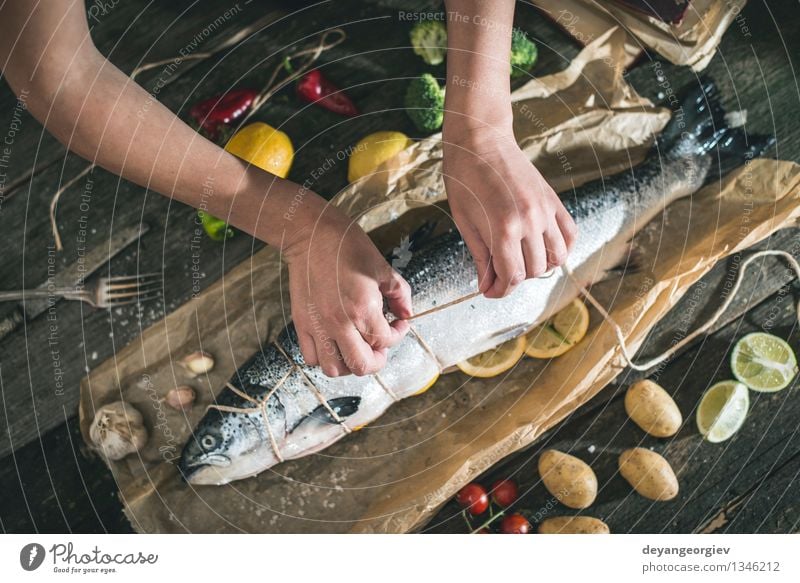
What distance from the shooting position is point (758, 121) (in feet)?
3.89

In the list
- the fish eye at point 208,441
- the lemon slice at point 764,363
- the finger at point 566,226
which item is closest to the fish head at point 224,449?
the fish eye at point 208,441

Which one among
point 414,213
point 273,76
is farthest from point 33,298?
point 414,213

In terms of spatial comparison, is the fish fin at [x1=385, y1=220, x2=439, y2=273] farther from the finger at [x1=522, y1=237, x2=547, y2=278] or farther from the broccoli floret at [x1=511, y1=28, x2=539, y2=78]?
the broccoli floret at [x1=511, y1=28, x2=539, y2=78]

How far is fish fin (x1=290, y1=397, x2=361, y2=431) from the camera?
110 cm

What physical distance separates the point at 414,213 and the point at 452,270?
0.55 ft

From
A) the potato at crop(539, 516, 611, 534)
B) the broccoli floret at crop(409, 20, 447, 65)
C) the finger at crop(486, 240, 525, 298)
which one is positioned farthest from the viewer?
the broccoli floret at crop(409, 20, 447, 65)

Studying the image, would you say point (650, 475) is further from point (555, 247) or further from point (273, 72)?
point (273, 72)

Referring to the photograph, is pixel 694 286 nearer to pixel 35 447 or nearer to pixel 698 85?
pixel 698 85

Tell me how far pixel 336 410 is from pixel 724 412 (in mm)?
781

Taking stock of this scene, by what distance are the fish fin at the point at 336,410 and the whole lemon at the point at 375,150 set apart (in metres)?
0.47

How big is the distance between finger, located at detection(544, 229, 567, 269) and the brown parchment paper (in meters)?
0.19

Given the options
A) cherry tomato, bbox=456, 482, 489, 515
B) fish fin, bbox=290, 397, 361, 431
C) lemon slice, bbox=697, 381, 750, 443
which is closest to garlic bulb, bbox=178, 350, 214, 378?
fish fin, bbox=290, 397, 361, 431

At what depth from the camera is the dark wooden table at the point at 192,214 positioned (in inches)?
45.7
